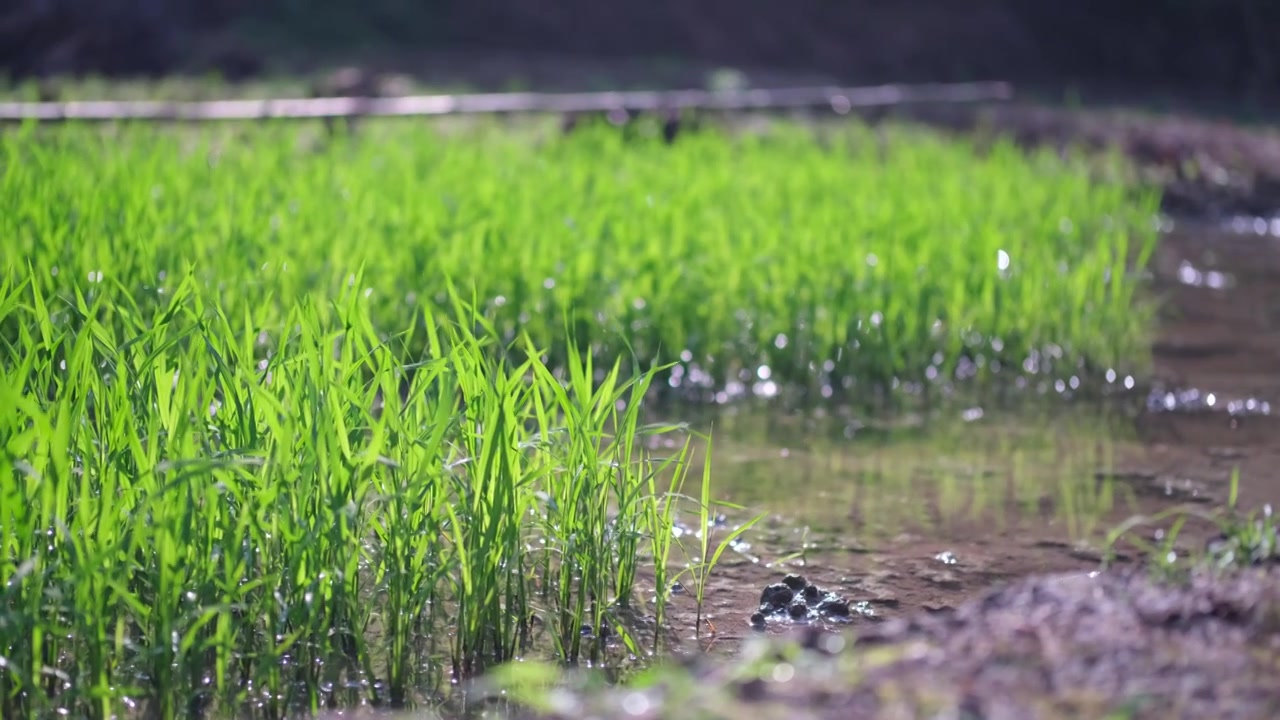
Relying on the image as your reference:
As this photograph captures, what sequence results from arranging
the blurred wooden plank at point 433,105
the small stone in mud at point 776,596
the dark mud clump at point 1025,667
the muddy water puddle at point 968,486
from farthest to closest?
1. the blurred wooden plank at point 433,105
2. the muddy water puddle at point 968,486
3. the small stone in mud at point 776,596
4. the dark mud clump at point 1025,667

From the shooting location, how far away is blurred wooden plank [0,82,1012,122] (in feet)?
22.1

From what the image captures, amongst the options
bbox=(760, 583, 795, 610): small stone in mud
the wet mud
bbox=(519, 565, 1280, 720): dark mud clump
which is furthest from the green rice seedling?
bbox=(519, 565, 1280, 720): dark mud clump

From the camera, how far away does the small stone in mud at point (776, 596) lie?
108 inches

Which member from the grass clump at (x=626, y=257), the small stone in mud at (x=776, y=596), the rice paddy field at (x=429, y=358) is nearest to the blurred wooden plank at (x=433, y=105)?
the rice paddy field at (x=429, y=358)

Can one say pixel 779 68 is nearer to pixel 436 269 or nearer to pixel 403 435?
pixel 436 269

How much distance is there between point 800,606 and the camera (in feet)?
9.02

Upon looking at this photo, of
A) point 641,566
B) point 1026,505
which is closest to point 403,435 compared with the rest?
point 641,566

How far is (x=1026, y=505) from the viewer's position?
3.57 meters

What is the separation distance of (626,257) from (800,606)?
7.13ft

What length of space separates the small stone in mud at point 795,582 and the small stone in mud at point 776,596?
0.02 meters

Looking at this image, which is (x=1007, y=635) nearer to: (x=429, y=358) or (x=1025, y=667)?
(x=1025, y=667)

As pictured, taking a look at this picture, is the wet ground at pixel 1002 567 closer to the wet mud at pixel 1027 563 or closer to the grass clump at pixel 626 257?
the wet mud at pixel 1027 563

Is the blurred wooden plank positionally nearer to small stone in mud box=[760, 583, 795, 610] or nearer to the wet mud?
Answer: the wet mud

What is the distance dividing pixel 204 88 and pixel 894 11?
44.6 feet
